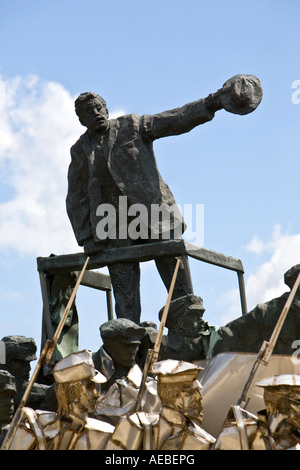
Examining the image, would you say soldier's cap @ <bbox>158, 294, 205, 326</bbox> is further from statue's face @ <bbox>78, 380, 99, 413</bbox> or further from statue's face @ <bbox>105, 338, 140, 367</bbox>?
statue's face @ <bbox>78, 380, 99, 413</bbox>

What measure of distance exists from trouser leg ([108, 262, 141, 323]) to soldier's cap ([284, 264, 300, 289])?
2364 mm

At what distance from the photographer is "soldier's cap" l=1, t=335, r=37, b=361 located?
17.4 meters

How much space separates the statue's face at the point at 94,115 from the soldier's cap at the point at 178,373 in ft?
19.4

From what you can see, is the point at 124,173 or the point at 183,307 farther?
the point at 124,173

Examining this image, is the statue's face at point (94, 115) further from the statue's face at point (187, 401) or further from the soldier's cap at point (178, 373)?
the statue's face at point (187, 401)

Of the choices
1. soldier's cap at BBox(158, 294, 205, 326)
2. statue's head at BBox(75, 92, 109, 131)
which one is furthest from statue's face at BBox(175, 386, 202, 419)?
statue's head at BBox(75, 92, 109, 131)

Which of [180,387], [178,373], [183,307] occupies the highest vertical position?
[183,307]

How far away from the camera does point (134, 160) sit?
18.5 m

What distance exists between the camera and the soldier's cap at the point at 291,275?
1627 cm

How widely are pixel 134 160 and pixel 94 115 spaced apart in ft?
2.22

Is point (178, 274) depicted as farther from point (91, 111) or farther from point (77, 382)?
point (77, 382)

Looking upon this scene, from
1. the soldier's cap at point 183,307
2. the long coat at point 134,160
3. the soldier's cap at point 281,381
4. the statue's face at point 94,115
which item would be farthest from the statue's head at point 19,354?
the soldier's cap at point 281,381

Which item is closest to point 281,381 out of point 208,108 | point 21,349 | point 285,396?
point 285,396
